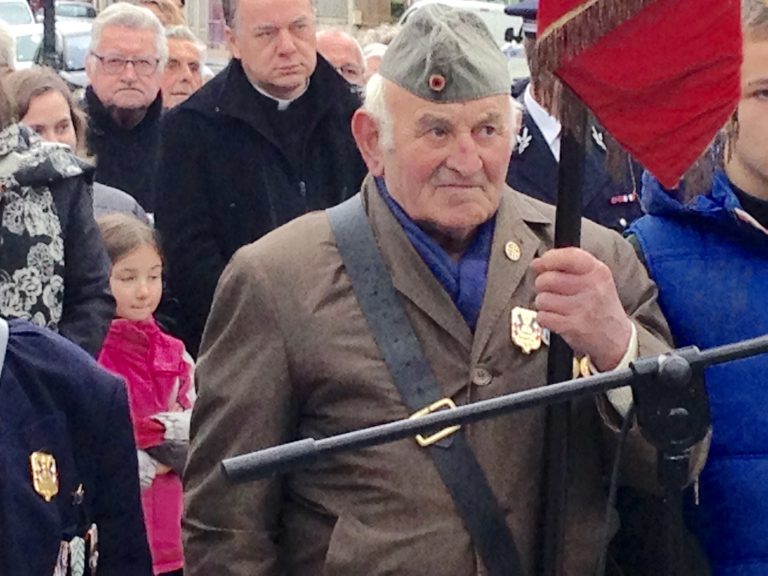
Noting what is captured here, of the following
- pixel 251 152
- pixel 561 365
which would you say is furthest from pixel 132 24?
pixel 561 365

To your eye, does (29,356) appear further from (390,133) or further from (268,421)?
(390,133)

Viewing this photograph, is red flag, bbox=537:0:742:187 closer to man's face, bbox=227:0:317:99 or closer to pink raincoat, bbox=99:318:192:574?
pink raincoat, bbox=99:318:192:574

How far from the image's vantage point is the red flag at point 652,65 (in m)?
1.97

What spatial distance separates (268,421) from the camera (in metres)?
2.45

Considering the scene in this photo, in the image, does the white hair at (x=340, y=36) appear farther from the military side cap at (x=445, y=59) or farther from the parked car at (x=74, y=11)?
the parked car at (x=74, y=11)

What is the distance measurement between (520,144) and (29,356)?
2.00 m

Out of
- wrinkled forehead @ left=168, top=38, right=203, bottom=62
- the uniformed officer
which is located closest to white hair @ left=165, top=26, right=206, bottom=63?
wrinkled forehead @ left=168, top=38, right=203, bottom=62

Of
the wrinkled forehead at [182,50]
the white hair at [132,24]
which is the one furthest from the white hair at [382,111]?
the wrinkled forehead at [182,50]

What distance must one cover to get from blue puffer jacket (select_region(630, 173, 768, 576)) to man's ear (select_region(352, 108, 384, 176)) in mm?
448

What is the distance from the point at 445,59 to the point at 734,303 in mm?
613

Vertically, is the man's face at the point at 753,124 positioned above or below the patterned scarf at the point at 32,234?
above

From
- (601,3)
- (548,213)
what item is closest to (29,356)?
(548,213)

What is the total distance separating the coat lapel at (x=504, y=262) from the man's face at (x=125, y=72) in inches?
128

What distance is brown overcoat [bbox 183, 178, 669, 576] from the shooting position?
2355 millimetres
